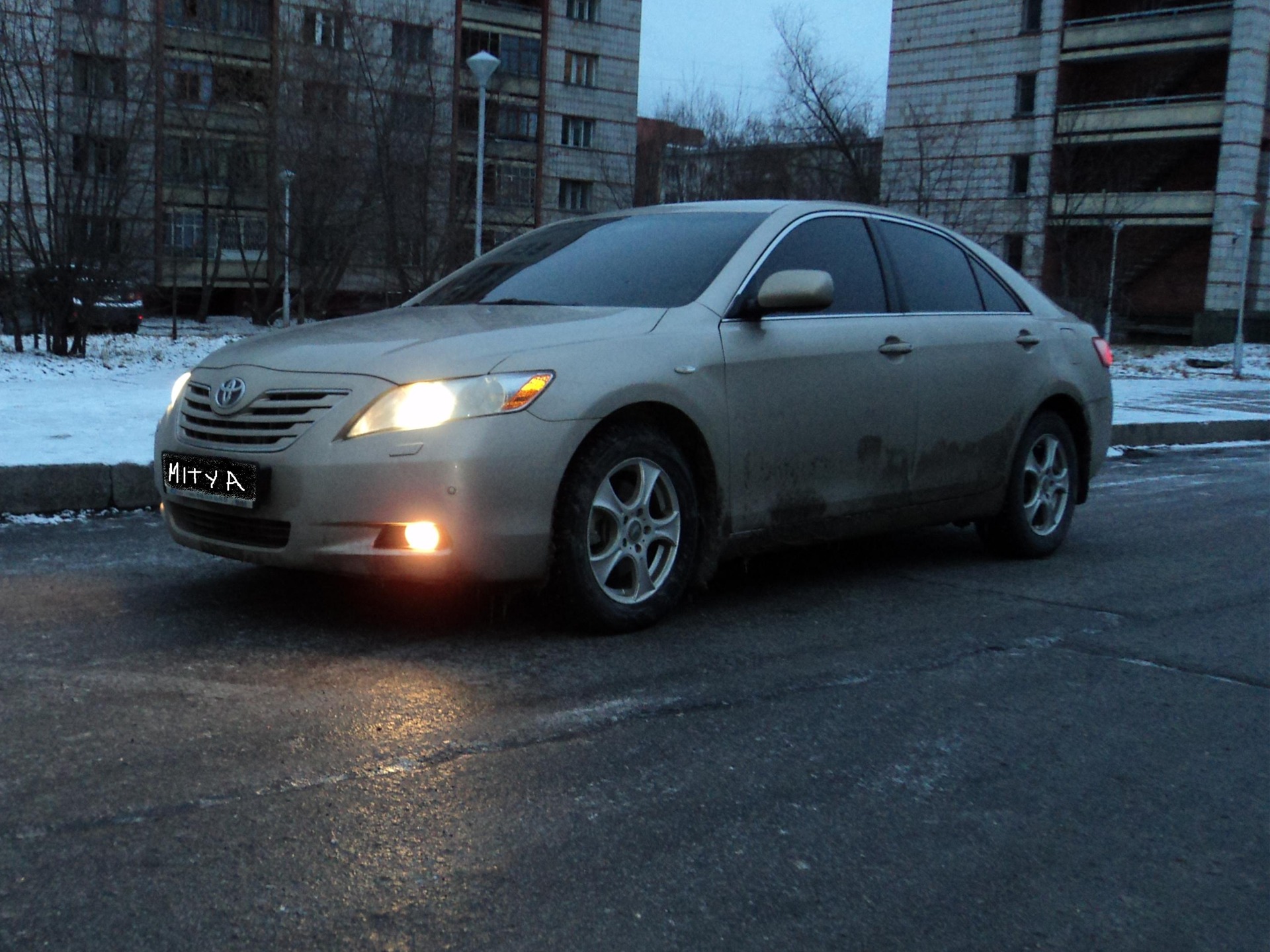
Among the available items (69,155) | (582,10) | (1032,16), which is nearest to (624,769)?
(69,155)

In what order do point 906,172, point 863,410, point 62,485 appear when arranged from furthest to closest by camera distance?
point 906,172, point 62,485, point 863,410

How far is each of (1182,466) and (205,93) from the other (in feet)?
76.2

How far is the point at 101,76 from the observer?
18531 millimetres

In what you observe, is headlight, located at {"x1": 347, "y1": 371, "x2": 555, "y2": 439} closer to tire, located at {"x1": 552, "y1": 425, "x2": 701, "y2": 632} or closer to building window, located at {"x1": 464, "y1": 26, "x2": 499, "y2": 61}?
tire, located at {"x1": 552, "y1": 425, "x2": 701, "y2": 632}

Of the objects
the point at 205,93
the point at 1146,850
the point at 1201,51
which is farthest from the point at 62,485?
the point at 1201,51

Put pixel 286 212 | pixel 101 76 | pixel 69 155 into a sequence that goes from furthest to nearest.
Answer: pixel 286 212 → pixel 101 76 → pixel 69 155

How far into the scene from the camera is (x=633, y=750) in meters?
3.62

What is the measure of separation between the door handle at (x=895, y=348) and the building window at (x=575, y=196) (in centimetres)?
5694

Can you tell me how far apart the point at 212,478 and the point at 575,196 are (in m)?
58.9

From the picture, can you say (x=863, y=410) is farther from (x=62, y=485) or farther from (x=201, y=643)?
(x=62, y=485)

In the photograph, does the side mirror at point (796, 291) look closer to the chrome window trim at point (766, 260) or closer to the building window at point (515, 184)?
the chrome window trim at point (766, 260)

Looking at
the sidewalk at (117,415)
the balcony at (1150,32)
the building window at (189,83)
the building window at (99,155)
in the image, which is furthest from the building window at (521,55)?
the building window at (99,155)

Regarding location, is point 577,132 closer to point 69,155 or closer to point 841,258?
point 69,155

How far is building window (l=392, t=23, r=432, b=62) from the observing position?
89.7ft
